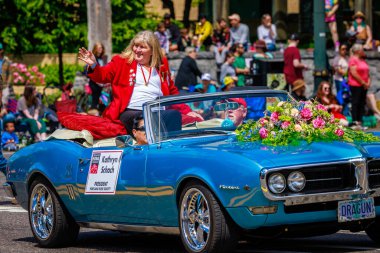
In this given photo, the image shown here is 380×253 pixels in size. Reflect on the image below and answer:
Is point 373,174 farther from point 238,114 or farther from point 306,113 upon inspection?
point 238,114

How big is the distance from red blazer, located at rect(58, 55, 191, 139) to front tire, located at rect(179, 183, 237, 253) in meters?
2.02

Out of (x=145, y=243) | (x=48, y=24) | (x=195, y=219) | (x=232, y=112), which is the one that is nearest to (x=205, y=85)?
(x=145, y=243)

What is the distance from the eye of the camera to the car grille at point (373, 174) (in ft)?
30.8

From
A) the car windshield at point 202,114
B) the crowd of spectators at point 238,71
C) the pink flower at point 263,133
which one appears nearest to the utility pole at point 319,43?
the crowd of spectators at point 238,71

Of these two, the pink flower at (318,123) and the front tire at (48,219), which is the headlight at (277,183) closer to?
the pink flower at (318,123)

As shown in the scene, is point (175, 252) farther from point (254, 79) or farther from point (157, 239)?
point (254, 79)

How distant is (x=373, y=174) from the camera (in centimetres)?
945

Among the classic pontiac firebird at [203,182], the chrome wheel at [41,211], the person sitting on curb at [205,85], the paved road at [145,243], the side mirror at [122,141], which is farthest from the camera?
the person sitting on curb at [205,85]

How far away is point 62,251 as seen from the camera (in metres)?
11.0

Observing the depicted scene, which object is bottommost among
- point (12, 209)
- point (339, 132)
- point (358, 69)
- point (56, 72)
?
point (56, 72)

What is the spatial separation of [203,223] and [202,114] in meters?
1.54

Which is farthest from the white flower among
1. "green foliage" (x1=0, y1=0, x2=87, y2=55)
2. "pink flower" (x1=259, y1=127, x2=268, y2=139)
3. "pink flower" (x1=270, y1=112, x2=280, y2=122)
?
"green foliage" (x1=0, y1=0, x2=87, y2=55)

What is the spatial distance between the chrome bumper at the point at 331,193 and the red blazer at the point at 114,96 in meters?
2.72

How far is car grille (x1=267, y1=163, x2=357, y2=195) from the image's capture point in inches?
360
